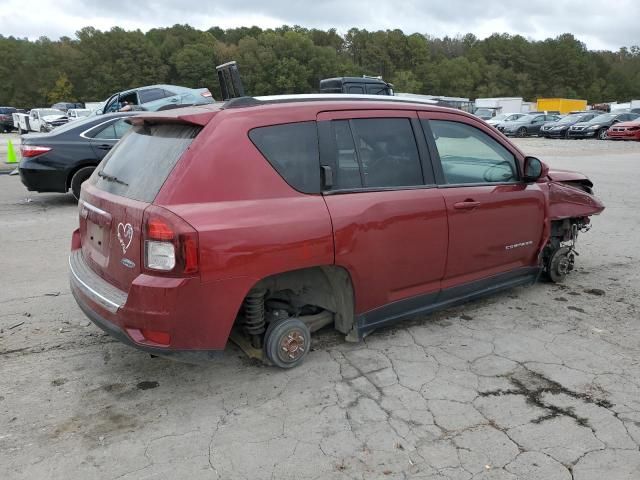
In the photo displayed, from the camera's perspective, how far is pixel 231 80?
6469 mm

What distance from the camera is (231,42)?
374 ft

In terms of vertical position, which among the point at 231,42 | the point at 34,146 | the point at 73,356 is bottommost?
the point at 73,356

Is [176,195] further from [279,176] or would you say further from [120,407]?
[120,407]

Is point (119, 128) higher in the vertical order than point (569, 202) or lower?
higher

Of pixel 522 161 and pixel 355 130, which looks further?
pixel 522 161

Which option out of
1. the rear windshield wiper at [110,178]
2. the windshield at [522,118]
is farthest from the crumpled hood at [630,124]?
the rear windshield wiper at [110,178]

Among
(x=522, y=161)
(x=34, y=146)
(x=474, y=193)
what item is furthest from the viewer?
(x=34, y=146)

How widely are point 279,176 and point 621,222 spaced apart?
23.1 feet

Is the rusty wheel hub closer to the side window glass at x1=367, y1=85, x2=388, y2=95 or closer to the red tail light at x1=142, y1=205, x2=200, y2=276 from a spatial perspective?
the red tail light at x1=142, y1=205, x2=200, y2=276

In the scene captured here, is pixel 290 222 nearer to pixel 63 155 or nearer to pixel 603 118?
pixel 63 155

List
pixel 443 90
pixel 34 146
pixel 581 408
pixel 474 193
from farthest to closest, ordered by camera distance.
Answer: pixel 443 90
pixel 34 146
pixel 474 193
pixel 581 408

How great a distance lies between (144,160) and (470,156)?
8.46ft

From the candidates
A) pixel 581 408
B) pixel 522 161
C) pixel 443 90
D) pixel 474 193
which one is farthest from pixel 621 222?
pixel 443 90

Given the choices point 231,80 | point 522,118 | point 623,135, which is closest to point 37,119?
point 231,80
